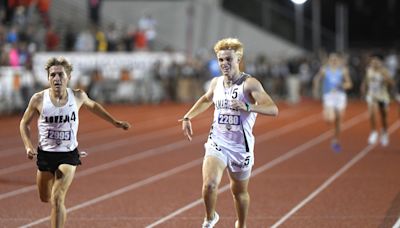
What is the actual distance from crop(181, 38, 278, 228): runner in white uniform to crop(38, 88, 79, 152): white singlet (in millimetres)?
1062

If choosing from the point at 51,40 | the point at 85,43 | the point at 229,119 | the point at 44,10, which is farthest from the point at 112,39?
the point at 229,119

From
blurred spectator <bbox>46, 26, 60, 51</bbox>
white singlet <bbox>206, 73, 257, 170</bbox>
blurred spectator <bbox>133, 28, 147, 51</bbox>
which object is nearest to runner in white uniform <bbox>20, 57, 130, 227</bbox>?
white singlet <bbox>206, 73, 257, 170</bbox>

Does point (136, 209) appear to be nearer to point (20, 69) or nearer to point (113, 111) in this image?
point (20, 69)

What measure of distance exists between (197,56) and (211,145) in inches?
1084

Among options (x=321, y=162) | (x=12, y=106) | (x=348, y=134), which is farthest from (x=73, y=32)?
(x=321, y=162)

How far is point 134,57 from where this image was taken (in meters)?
33.1

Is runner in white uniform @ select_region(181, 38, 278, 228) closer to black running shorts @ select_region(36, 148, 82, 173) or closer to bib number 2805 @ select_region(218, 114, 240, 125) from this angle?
bib number 2805 @ select_region(218, 114, 240, 125)

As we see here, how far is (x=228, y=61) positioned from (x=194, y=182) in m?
5.49

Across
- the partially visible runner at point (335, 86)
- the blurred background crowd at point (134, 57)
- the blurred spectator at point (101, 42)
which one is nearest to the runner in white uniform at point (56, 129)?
the partially visible runner at point (335, 86)

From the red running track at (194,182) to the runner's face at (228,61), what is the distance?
7.31 ft

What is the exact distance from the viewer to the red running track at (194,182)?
10023 mm

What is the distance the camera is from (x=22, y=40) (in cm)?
2925

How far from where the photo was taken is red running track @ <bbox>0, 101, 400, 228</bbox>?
10023mm

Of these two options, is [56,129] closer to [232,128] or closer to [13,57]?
[232,128]
